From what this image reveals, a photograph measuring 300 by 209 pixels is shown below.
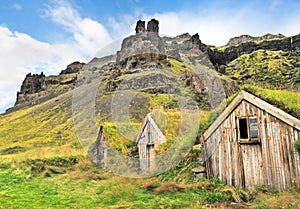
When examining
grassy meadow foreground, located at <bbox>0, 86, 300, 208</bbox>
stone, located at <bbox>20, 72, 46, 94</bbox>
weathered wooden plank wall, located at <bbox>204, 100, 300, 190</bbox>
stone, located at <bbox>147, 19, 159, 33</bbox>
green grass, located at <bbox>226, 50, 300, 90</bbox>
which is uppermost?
stone, located at <bbox>147, 19, 159, 33</bbox>

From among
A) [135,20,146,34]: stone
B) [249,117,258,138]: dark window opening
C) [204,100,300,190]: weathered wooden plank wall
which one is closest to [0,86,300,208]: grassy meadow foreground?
[204,100,300,190]: weathered wooden plank wall

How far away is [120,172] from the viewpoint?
17.3m

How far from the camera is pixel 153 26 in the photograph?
139875 mm

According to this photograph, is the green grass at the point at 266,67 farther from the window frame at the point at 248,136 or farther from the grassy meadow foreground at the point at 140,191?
the window frame at the point at 248,136

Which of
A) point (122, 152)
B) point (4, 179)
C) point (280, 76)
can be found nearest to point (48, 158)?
point (4, 179)

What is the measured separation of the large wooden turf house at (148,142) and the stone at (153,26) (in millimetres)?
123860

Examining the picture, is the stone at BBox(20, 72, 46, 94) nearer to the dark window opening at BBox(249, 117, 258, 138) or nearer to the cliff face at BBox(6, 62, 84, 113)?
the cliff face at BBox(6, 62, 84, 113)

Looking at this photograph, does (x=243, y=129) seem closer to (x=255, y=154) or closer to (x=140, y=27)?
(x=255, y=154)

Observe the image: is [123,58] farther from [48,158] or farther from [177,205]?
[177,205]

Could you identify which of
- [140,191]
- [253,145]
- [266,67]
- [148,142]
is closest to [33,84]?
[266,67]

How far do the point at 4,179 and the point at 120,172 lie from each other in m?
7.02

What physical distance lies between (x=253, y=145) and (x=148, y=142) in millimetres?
7132

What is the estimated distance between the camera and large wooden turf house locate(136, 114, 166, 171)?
53.1 feet

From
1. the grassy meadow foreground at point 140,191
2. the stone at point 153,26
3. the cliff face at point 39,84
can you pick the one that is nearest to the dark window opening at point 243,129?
the grassy meadow foreground at point 140,191
